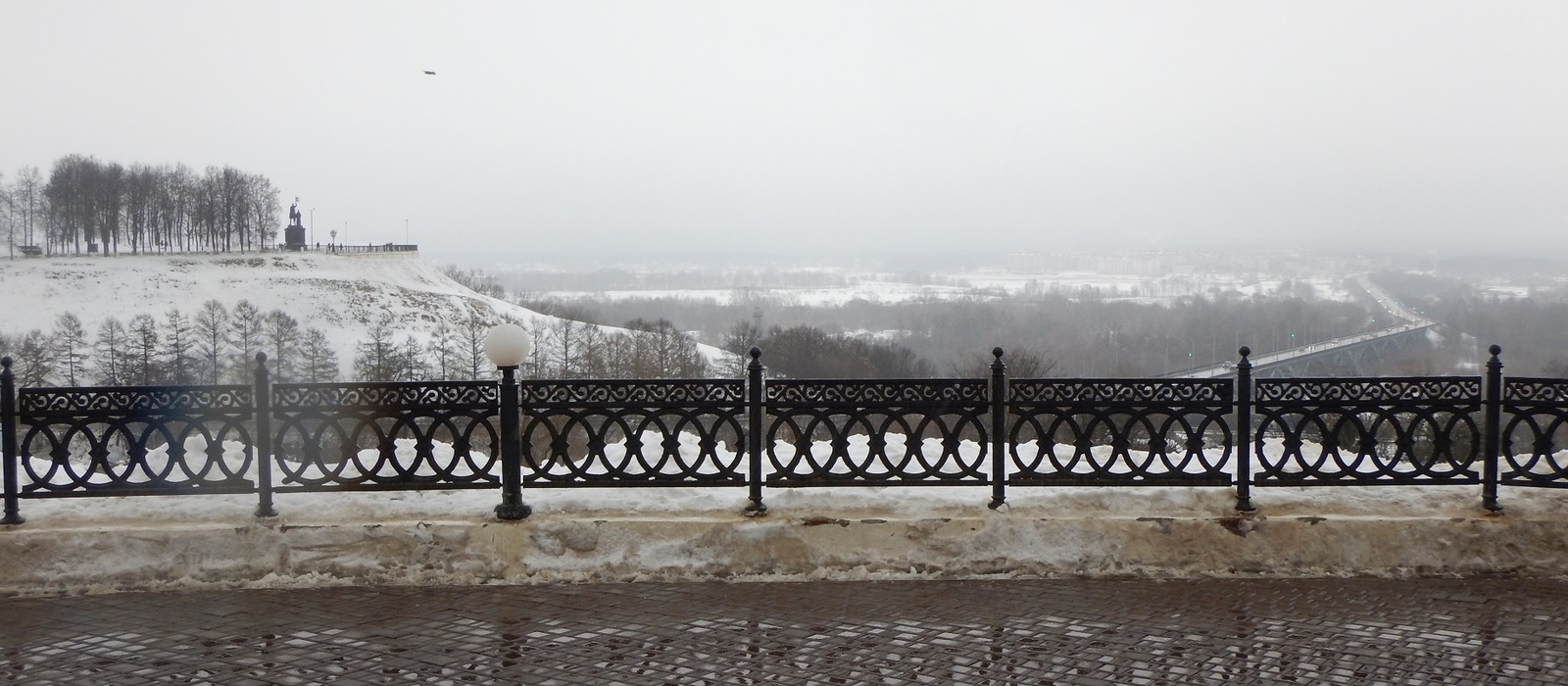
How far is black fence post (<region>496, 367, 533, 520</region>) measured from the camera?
20.0ft

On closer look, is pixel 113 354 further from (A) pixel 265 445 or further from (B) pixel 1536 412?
(B) pixel 1536 412

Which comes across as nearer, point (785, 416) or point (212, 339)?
point (785, 416)

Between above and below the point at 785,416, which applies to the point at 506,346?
above

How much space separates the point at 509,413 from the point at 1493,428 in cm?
498

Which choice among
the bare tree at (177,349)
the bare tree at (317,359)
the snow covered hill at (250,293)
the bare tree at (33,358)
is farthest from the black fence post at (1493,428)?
the snow covered hill at (250,293)

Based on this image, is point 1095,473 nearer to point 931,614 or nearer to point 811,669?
point 931,614

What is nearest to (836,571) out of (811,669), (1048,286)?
(811,669)

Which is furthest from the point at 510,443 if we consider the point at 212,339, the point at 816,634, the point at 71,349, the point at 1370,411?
the point at 212,339

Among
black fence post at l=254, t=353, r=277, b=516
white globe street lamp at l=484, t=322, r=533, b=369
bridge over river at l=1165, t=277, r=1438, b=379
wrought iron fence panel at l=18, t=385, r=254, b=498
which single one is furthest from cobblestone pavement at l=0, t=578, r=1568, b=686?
bridge over river at l=1165, t=277, r=1438, b=379

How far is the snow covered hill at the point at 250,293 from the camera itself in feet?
280

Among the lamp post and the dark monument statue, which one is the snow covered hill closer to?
the dark monument statue

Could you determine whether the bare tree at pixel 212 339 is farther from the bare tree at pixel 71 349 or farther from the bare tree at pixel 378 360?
the bare tree at pixel 378 360

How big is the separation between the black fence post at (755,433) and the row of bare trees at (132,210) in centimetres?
11218

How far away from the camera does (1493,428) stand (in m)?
6.09
